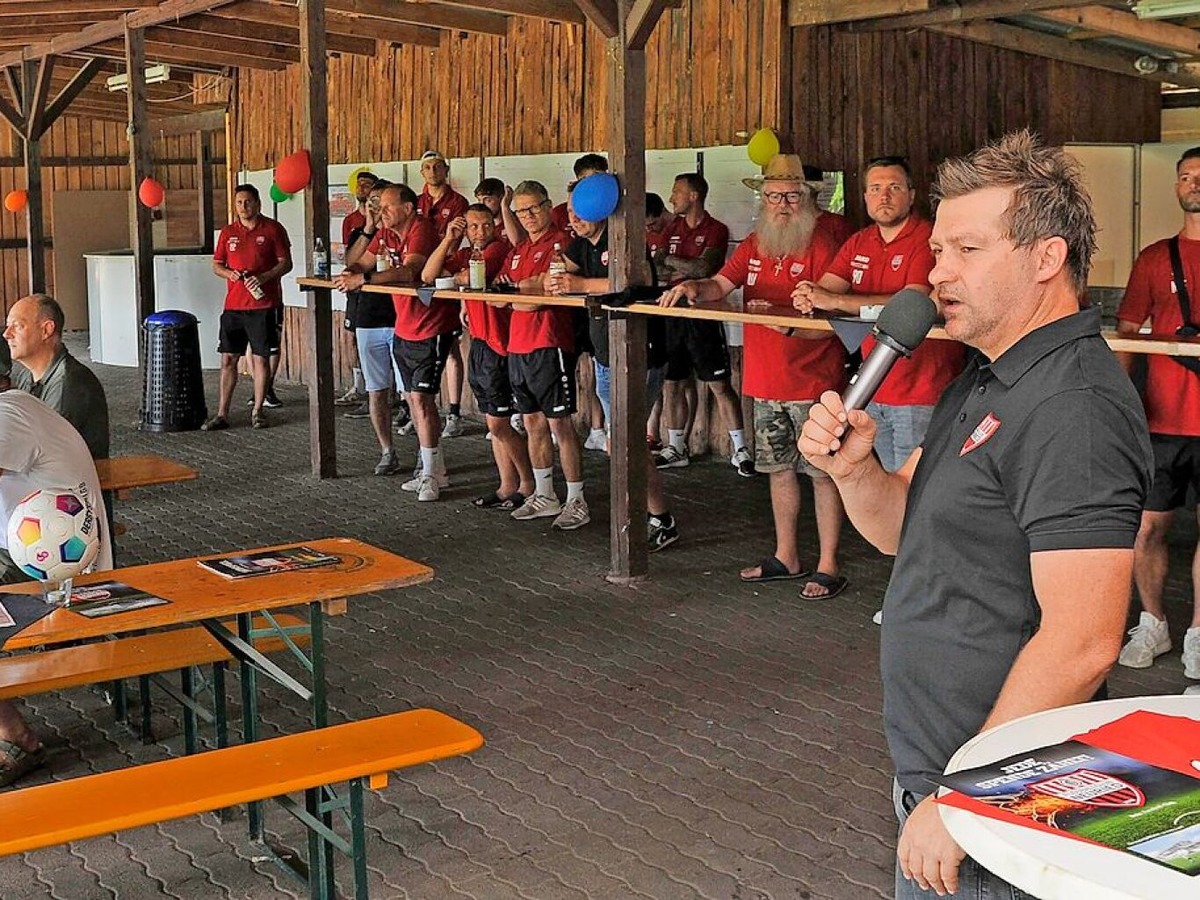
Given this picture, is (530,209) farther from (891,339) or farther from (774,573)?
(891,339)

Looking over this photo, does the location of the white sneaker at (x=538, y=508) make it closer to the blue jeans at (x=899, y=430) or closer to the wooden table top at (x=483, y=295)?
the wooden table top at (x=483, y=295)

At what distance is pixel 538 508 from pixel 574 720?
3073 mm

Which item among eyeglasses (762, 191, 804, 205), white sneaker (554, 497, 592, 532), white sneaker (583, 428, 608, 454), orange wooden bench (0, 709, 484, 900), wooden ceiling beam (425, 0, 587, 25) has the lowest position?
white sneaker (554, 497, 592, 532)

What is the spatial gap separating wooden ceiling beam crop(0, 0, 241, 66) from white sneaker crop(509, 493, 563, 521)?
4.44 m

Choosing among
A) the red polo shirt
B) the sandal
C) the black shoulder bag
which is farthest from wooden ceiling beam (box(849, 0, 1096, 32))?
the sandal

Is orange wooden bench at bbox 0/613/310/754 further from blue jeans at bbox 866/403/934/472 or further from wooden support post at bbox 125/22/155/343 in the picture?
wooden support post at bbox 125/22/155/343

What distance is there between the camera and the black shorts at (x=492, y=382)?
25.6 ft

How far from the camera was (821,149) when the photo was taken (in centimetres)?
919

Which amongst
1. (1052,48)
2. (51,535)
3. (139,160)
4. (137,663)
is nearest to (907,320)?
(51,535)

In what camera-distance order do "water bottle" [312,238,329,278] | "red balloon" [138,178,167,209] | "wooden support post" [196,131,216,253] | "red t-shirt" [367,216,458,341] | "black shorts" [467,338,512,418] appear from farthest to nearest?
"wooden support post" [196,131,216,253]
"red balloon" [138,178,167,209]
"water bottle" [312,238,329,278]
"red t-shirt" [367,216,458,341]
"black shorts" [467,338,512,418]

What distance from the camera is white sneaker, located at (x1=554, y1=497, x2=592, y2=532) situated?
7.59 metres

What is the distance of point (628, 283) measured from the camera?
6.59m

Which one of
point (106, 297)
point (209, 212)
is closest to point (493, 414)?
point (106, 297)

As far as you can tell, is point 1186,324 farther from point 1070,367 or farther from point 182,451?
point 182,451
